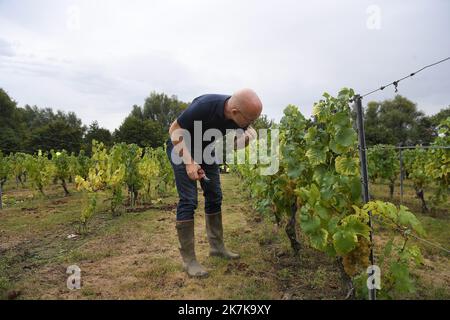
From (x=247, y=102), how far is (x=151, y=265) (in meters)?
2.04

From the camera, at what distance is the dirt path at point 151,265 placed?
2.86 meters

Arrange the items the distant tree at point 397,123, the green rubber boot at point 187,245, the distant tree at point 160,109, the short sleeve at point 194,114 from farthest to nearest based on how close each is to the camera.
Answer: the distant tree at point 160,109
the distant tree at point 397,123
the green rubber boot at point 187,245
the short sleeve at point 194,114

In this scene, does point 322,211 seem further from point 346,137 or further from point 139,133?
point 139,133

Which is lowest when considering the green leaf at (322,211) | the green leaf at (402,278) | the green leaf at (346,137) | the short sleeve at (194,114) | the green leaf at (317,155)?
the green leaf at (402,278)

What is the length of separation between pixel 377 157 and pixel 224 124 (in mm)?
8643

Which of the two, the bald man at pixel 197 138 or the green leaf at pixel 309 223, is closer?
the green leaf at pixel 309 223

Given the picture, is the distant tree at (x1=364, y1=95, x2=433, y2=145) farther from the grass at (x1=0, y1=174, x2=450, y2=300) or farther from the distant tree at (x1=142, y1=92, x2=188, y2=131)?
the grass at (x1=0, y1=174, x2=450, y2=300)

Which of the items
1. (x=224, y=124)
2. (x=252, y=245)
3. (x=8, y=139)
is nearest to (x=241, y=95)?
(x=224, y=124)

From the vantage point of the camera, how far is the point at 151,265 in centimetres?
356

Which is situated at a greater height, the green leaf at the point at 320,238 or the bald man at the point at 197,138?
the bald man at the point at 197,138

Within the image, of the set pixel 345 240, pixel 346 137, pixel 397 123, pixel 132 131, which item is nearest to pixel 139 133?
pixel 132 131

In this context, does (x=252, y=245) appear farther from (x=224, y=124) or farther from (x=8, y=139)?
(x=8, y=139)

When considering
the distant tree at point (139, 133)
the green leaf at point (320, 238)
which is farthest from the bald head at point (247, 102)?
the distant tree at point (139, 133)

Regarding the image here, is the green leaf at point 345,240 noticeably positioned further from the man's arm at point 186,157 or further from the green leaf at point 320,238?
the man's arm at point 186,157
